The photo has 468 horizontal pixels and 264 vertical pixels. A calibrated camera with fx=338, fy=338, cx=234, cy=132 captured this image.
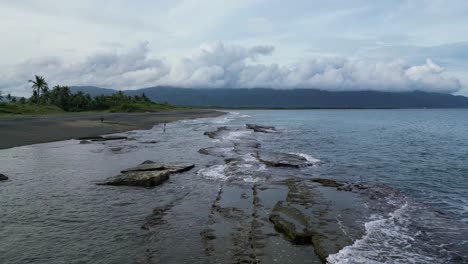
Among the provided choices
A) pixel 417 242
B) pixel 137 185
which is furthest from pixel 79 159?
pixel 417 242

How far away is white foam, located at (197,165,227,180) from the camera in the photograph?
21.5 metres

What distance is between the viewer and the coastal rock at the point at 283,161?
26406 millimetres

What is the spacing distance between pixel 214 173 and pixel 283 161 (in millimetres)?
7254

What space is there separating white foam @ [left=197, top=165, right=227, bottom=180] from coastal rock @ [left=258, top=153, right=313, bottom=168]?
4228 mm

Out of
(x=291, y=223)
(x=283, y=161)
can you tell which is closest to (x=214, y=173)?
(x=283, y=161)

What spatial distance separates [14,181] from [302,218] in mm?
16372

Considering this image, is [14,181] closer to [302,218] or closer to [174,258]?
[174,258]

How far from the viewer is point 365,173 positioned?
2516 cm

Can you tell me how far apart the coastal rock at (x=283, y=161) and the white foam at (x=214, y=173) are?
423 centimetres

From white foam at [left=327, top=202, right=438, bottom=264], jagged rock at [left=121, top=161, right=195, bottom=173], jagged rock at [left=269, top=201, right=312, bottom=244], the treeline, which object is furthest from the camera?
the treeline

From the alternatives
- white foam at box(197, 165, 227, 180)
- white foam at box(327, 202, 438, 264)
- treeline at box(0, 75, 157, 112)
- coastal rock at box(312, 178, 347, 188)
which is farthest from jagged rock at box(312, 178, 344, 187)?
treeline at box(0, 75, 157, 112)

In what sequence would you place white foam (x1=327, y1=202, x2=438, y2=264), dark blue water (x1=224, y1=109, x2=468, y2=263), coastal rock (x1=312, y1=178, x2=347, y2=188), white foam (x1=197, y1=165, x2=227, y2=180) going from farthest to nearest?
white foam (x1=197, y1=165, x2=227, y2=180) → coastal rock (x1=312, y1=178, x2=347, y2=188) → dark blue water (x1=224, y1=109, x2=468, y2=263) → white foam (x1=327, y1=202, x2=438, y2=264)

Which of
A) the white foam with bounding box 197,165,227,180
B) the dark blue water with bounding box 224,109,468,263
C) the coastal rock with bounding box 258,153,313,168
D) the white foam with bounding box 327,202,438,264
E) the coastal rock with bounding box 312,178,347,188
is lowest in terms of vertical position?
the dark blue water with bounding box 224,109,468,263

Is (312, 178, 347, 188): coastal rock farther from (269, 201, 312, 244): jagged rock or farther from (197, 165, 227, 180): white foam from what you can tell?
(269, 201, 312, 244): jagged rock
